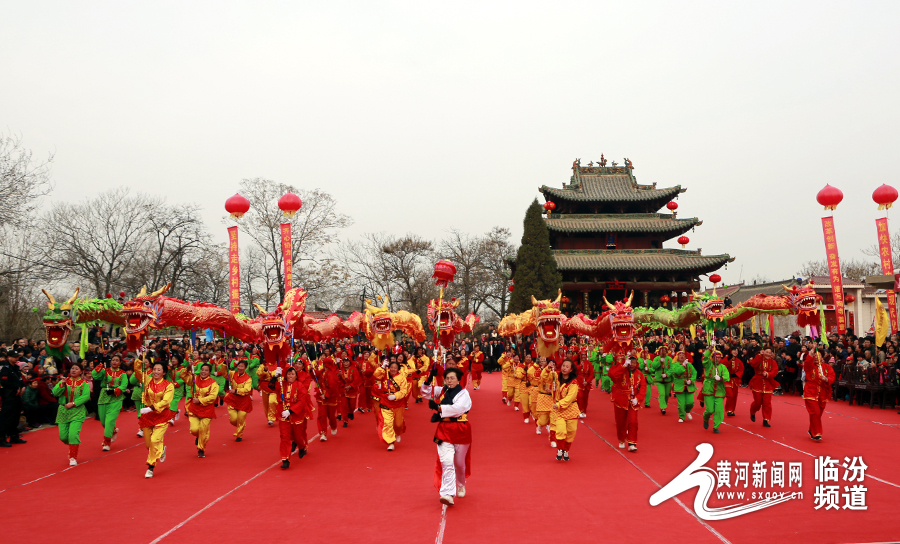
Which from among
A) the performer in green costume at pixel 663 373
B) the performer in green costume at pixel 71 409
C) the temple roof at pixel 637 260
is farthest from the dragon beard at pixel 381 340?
the temple roof at pixel 637 260

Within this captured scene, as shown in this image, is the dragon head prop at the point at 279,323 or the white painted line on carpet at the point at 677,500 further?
the dragon head prop at the point at 279,323

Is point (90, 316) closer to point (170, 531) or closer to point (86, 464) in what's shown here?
point (86, 464)

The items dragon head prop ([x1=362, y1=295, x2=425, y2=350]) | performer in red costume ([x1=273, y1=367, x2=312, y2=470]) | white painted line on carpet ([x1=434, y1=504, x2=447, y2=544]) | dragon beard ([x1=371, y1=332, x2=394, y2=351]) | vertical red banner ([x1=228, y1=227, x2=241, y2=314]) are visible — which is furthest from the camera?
vertical red banner ([x1=228, y1=227, x2=241, y2=314])

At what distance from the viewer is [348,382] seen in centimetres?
1039

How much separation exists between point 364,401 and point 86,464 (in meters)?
5.97

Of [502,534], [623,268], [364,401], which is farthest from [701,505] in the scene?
[623,268]

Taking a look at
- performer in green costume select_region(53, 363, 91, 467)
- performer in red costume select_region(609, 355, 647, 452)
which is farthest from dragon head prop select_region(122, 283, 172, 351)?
performer in red costume select_region(609, 355, 647, 452)

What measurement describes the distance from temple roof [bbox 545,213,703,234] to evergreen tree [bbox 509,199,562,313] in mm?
2062

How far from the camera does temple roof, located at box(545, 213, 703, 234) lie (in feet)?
102

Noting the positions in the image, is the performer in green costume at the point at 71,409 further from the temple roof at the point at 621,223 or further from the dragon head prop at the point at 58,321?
the temple roof at the point at 621,223

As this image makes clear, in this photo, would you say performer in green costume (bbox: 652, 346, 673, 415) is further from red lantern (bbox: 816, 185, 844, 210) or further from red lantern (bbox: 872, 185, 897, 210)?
red lantern (bbox: 872, 185, 897, 210)

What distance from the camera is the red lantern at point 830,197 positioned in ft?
42.9
